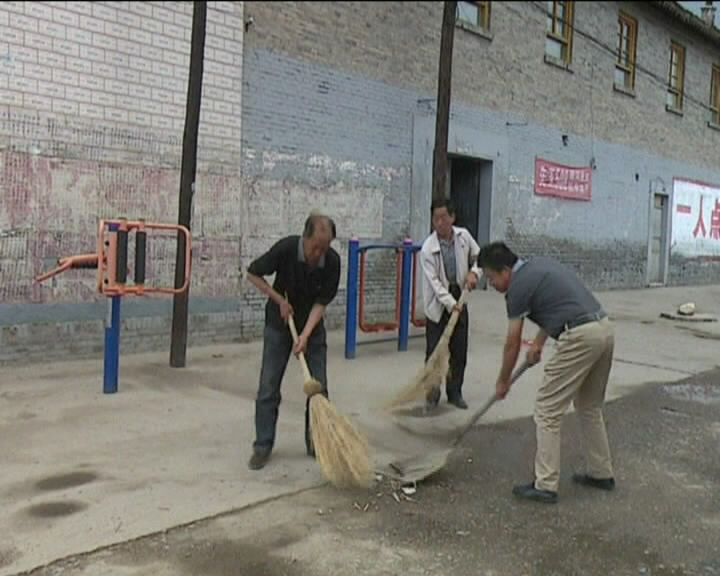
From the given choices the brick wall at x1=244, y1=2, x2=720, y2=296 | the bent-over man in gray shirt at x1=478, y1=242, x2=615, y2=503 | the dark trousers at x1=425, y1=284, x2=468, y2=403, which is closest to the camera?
the bent-over man in gray shirt at x1=478, y1=242, x2=615, y2=503

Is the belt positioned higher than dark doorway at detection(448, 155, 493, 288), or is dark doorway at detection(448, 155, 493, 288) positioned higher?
dark doorway at detection(448, 155, 493, 288)

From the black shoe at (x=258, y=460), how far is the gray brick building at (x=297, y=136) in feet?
8.79

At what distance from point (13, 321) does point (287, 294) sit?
378 cm

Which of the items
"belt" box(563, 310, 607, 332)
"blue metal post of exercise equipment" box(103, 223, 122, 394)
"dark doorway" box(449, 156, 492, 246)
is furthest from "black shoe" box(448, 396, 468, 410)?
"dark doorway" box(449, 156, 492, 246)

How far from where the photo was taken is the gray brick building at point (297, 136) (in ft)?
24.3

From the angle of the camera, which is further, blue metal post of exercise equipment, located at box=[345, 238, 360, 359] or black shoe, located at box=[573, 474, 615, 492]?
blue metal post of exercise equipment, located at box=[345, 238, 360, 359]

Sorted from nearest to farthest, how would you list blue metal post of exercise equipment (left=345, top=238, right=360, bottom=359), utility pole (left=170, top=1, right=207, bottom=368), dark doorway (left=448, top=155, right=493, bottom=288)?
utility pole (left=170, top=1, right=207, bottom=368), blue metal post of exercise equipment (left=345, top=238, right=360, bottom=359), dark doorway (left=448, top=155, right=493, bottom=288)

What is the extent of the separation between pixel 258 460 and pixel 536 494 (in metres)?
1.68

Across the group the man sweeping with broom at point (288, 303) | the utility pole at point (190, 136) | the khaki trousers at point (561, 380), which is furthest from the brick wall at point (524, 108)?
the khaki trousers at point (561, 380)

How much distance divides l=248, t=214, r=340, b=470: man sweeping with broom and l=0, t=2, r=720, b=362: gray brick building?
1430 millimetres

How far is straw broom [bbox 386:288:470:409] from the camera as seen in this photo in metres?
6.20

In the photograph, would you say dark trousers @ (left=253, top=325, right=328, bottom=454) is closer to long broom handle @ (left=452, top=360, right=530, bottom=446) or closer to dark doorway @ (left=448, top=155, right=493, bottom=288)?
long broom handle @ (left=452, top=360, right=530, bottom=446)

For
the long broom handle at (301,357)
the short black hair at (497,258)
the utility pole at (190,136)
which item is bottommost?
the long broom handle at (301,357)

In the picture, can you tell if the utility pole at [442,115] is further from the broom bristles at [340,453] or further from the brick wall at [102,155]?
the broom bristles at [340,453]
